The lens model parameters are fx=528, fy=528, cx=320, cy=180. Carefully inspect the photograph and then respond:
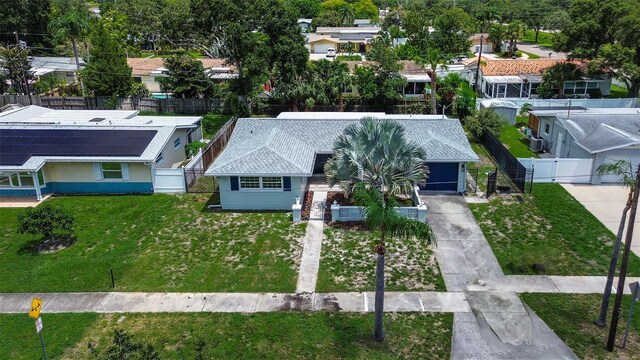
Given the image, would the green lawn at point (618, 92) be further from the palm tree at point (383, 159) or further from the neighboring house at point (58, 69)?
the neighboring house at point (58, 69)

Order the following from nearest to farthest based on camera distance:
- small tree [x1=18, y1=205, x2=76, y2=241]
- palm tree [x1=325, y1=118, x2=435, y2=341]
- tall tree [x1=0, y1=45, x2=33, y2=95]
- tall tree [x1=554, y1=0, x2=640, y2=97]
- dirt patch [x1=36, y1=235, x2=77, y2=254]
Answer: palm tree [x1=325, y1=118, x2=435, y2=341] → small tree [x1=18, y1=205, x2=76, y2=241] → dirt patch [x1=36, y1=235, x2=77, y2=254] → tall tree [x1=554, y1=0, x2=640, y2=97] → tall tree [x1=0, y1=45, x2=33, y2=95]

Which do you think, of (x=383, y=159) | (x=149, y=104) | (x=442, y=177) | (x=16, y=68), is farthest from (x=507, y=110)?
(x=16, y=68)

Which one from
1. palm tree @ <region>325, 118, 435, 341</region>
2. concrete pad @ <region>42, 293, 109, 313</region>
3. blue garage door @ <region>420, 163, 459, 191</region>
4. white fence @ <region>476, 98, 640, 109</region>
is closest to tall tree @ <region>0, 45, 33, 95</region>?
concrete pad @ <region>42, 293, 109, 313</region>

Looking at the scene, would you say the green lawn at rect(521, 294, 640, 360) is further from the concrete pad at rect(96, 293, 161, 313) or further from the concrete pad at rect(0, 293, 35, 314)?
the concrete pad at rect(0, 293, 35, 314)

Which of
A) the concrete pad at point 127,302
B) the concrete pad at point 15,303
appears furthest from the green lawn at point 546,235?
the concrete pad at point 15,303

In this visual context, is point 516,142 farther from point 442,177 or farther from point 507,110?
point 442,177

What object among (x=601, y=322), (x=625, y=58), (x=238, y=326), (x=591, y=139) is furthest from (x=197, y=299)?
(x=625, y=58)
